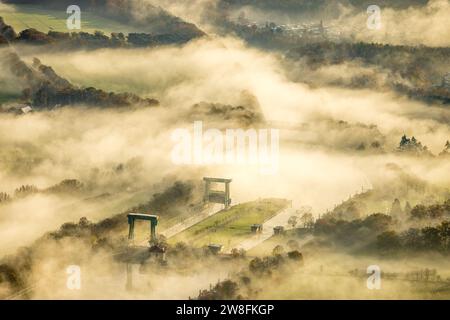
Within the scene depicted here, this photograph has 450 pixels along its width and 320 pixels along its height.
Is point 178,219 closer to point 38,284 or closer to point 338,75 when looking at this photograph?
point 38,284

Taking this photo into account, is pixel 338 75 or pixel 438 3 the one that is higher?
pixel 438 3

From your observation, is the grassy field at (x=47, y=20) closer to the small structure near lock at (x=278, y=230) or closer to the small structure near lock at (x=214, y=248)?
the small structure near lock at (x=278, y=230)

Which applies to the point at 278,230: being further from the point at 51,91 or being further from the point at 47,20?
the point at 47,20

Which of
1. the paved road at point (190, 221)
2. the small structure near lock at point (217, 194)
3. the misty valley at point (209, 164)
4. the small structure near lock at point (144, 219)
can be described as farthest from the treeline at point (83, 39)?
the small structure near lock at point (144, 219)

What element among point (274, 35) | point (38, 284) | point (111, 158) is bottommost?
point (38, 284)

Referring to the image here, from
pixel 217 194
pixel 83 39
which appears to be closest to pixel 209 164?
pixel 217 194

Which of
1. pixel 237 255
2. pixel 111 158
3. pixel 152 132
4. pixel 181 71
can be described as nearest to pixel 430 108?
pixel 181 71

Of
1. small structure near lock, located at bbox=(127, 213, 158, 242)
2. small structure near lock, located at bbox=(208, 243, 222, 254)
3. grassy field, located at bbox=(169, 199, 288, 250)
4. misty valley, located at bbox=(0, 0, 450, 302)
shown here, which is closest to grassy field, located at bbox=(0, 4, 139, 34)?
misty valley, located at bbox=(0, 0, 450, 302)
